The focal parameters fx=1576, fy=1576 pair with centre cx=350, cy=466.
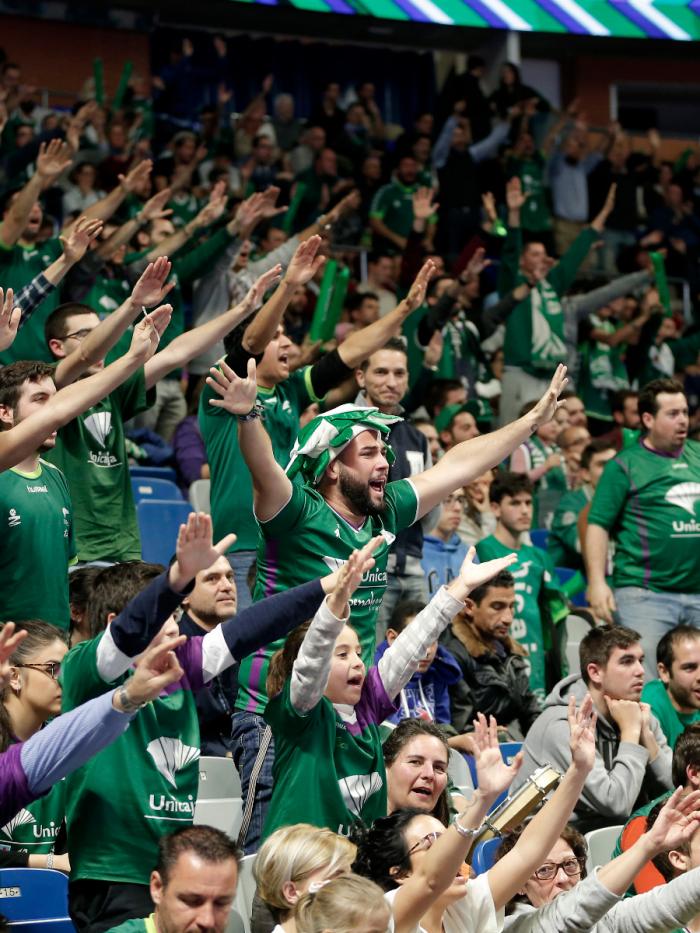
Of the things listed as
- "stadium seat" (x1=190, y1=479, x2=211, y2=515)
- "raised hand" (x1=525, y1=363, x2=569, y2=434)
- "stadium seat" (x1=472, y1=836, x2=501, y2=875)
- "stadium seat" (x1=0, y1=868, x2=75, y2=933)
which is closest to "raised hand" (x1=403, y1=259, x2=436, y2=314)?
"raised hand" (x1=525, y1=363, x2=569, y2=434)

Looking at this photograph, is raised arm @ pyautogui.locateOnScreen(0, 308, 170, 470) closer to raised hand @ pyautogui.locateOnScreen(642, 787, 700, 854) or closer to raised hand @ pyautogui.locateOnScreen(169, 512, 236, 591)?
raised hand @ pyautogui.locateOnScreen(169, 512, 236, 591)

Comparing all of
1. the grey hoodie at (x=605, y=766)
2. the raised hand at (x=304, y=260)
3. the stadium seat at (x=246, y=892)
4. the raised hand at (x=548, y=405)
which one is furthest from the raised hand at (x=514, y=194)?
the stadium seat at (x=246, y=892)

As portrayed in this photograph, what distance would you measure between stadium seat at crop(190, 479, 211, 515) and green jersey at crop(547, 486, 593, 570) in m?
2.07

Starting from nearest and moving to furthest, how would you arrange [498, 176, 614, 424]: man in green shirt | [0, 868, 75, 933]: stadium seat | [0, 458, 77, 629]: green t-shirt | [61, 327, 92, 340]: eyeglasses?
[0, 868, 75, 933]: stadium seat, [0, 458, 77, 629]: green t-shirt, [61, 327, 92, 340]: eyeglasses, [498, 176, 614, 424]: man in green shirt

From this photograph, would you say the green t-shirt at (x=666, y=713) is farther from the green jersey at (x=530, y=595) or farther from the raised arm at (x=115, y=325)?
the raised arm at (x=115, y=325)

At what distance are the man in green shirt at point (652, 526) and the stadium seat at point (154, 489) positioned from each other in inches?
86.3

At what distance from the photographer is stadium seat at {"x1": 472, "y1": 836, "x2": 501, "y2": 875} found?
4.74m

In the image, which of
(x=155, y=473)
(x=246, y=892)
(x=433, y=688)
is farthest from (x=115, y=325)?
(x=155, y=473)

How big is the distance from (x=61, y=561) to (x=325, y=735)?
1336mm

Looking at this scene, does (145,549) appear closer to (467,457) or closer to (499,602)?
(499,602)

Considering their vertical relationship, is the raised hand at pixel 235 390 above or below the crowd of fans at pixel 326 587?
above

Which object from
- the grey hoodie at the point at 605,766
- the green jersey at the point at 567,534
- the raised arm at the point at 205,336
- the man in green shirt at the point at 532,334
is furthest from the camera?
the man in green shirt at the point at 532,334

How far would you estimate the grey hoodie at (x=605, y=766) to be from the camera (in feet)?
→ 18.2

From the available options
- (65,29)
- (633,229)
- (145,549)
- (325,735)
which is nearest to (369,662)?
(325,735)
